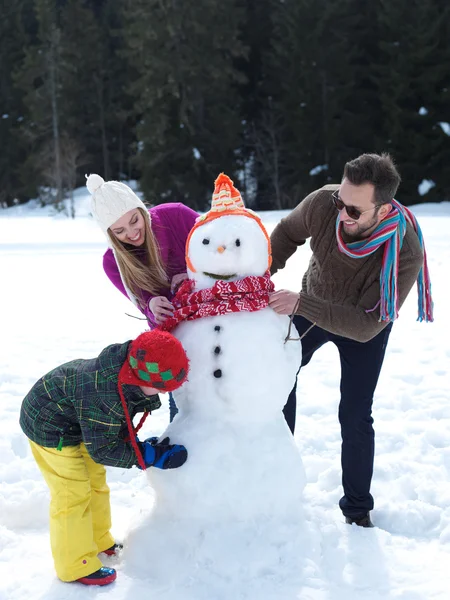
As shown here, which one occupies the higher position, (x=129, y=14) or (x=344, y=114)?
(x=129, y=14)

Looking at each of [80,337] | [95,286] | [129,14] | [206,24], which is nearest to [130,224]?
[80,337]

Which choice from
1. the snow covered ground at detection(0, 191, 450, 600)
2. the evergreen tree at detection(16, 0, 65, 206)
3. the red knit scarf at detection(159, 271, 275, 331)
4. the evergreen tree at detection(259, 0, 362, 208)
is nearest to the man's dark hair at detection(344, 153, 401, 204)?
the red knit scarf at detection(159, 271, 275, 331)

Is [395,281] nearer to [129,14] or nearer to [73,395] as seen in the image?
[73,395]

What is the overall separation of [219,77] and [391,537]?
18485 millimetres

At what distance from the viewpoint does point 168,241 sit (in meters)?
2.78

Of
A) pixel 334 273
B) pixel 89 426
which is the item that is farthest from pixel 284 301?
pixel 89 426

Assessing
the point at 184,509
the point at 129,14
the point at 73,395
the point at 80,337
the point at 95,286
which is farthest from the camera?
the point at 129,14

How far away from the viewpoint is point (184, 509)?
8.02 ft

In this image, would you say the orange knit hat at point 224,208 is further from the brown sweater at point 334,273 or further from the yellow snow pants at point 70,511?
the yellow snow pants at point 70,511

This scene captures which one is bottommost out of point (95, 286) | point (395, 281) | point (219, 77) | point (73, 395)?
point (95, 286)

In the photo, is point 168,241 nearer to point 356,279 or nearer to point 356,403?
point 356,279

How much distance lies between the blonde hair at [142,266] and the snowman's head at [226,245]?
0.19 m

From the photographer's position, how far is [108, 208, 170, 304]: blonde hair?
8.52 feet

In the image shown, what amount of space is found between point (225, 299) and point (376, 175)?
708mm
